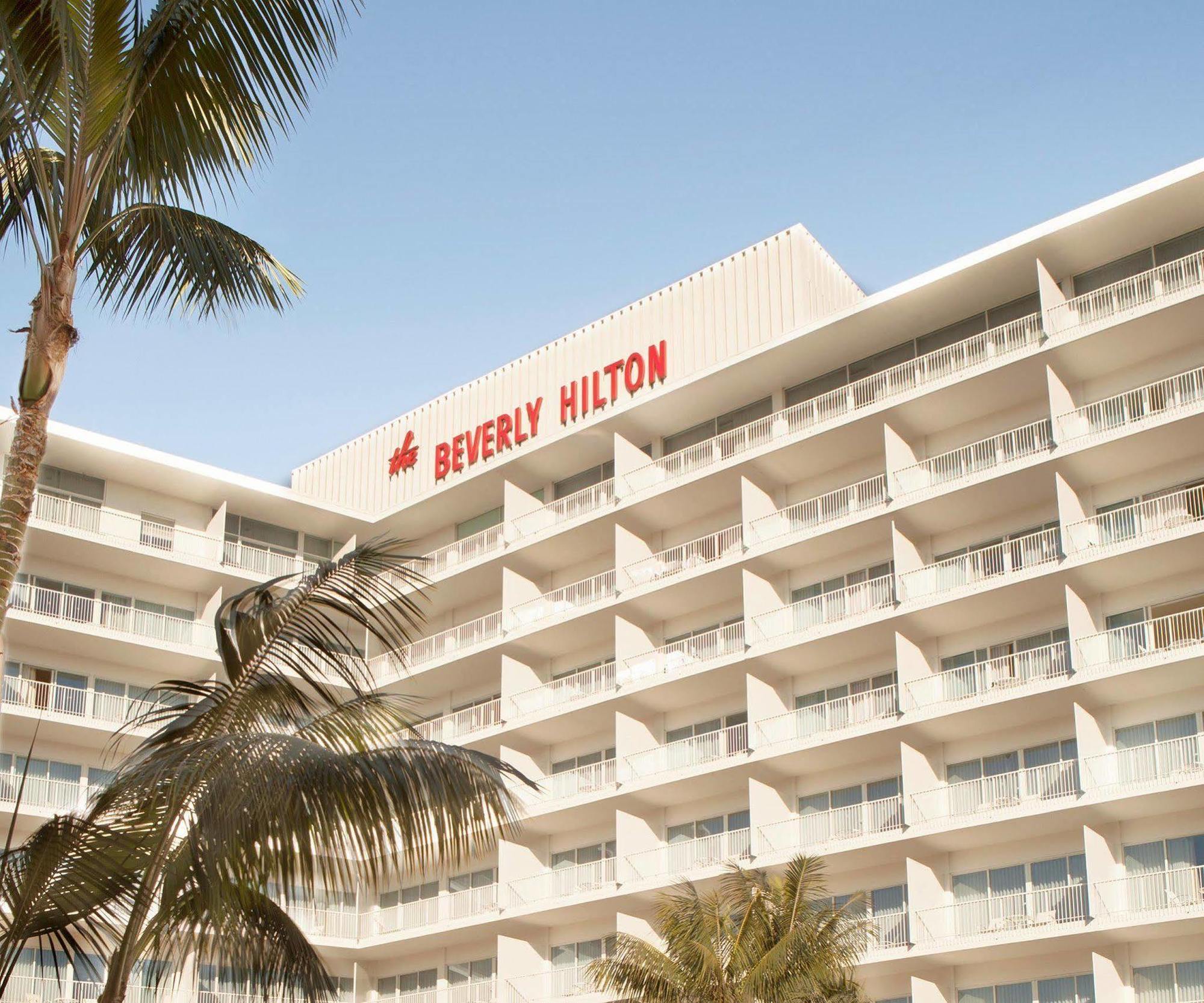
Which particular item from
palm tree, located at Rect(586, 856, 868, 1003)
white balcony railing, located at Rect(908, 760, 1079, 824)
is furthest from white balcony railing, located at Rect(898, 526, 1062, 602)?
palm tree, located at Rect(586, 856, 868, 1003)

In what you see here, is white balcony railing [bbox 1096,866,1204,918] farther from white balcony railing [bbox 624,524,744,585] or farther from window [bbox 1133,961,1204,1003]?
white balcony railing [bbox 624,524,744,585]

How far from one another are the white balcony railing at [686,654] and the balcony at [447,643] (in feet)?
17.9

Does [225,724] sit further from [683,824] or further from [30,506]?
[683,824]

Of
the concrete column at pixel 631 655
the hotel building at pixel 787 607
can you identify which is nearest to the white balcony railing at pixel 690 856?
the hotel building at pixel 787 607

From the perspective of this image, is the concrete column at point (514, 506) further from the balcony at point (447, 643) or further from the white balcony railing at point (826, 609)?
the white balcony railing at point (826, 609)

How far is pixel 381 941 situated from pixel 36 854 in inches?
1438

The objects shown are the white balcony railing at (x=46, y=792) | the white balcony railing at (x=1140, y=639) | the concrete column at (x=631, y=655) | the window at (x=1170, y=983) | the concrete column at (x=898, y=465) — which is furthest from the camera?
the concrete column at (x=631, y=655)

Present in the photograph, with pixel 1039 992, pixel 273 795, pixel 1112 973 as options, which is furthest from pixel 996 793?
pixel 273 795

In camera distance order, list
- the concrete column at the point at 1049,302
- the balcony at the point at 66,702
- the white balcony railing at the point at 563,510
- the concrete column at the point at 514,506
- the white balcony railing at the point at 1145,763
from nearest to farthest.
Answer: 1. the white balcony railing at the point at 1145,763
2. the concrete column at the point at 1049,302
3. the balcony at the point at 66,702
4. the white balcony railing at the point at 563,510
5. the concrete column at the point at 514,506

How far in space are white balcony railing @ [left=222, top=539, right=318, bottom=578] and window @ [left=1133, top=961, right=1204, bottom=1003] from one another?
27774 millimetres

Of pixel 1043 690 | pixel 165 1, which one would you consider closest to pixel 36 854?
pixel 165 1

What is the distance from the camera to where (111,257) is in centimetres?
1492

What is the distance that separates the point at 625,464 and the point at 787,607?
7386mm

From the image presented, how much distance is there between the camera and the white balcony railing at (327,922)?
158 feet
